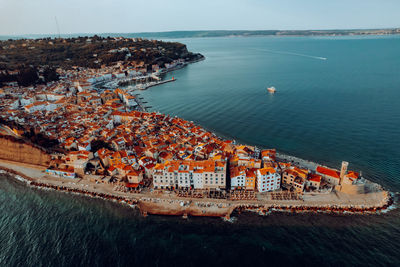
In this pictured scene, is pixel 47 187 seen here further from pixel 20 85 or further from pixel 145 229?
pixel 20 85

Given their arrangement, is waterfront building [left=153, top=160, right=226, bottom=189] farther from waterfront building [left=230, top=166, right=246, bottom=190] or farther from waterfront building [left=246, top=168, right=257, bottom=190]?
waterfront building [left=246, top=168, right=257, bottom=190]

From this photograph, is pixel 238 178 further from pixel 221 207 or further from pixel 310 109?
pixel 310 109

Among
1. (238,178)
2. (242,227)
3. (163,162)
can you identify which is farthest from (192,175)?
(242,227)

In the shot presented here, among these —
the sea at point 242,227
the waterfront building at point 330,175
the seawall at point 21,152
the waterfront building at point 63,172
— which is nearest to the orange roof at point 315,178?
the waterfront building at point 330,175

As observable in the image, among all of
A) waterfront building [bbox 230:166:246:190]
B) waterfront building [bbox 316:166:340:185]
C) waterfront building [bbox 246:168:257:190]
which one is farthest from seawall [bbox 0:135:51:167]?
waterfront building [bbox 316:166:340:185]

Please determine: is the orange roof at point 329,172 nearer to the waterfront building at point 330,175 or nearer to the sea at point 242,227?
the waterfront building at point 330,175

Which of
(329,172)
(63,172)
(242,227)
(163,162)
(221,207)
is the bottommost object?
(242,227)

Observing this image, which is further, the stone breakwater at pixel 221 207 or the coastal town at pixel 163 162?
the coastal town at pixel 163 162

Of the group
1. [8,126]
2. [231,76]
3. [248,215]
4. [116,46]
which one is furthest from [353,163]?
[116,46]
